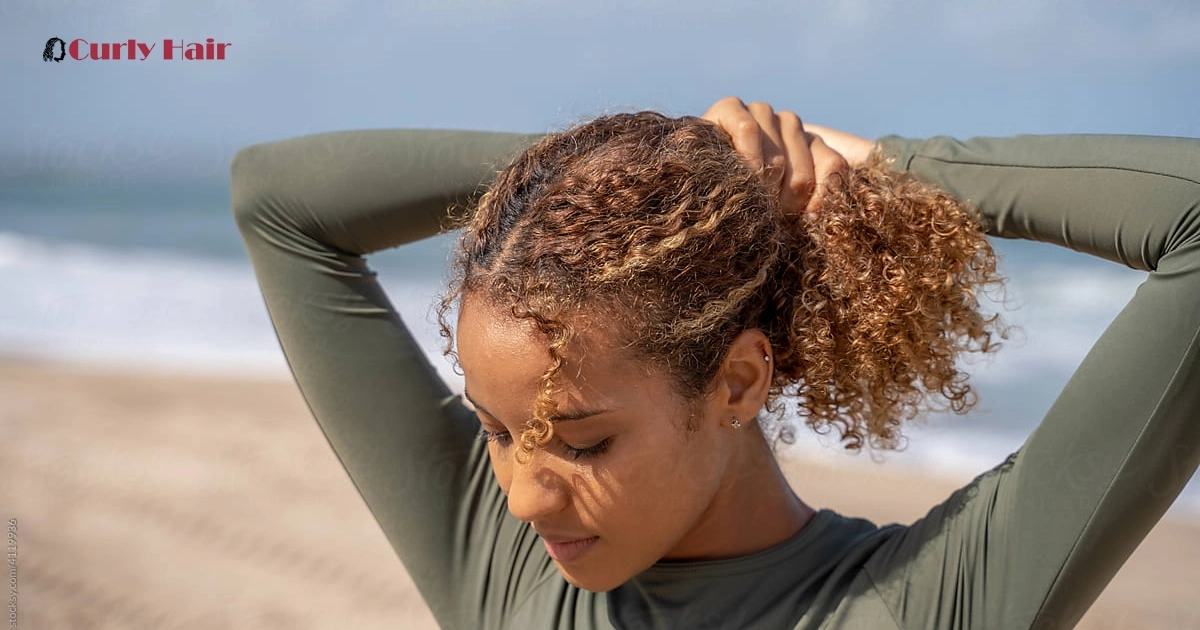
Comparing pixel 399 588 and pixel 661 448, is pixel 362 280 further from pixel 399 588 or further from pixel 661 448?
pixel 399 588

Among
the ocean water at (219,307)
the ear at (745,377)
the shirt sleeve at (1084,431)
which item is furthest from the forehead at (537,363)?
the ocean water at (219,307)

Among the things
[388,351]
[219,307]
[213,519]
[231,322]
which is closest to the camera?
[388,351]

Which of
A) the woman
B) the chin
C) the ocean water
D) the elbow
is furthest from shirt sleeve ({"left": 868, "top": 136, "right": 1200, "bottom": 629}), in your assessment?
the ocean water

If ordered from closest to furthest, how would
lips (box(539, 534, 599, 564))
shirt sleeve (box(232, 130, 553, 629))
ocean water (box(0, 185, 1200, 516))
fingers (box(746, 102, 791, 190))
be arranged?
lips (box(539, 534, 599, 564))
fingers (box(746, 102, 791, 190))
shirt sleeve (box(232, 130, 553, 629))
ocean water (box(0, 185, 1200, 516))

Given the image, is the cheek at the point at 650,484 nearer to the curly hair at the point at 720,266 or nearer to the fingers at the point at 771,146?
the curly hair at the point at 720,266

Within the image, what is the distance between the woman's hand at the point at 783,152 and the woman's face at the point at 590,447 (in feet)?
1.17

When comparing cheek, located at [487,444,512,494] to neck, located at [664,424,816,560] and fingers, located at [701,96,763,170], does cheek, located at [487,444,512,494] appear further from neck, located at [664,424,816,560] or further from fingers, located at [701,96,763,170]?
fingers, located at [701,96,763,170]

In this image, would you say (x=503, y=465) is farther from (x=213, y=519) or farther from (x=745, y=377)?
(x=213, y=519)

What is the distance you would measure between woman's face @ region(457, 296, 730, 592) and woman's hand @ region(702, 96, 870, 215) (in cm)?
36

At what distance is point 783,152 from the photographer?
1.58 metres

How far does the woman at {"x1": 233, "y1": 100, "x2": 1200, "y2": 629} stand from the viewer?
135 cm

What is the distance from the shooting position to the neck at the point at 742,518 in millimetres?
1592

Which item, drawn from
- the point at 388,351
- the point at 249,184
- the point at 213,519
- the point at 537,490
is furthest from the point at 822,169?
the point at 213,519

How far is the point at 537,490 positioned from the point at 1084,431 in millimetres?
692
